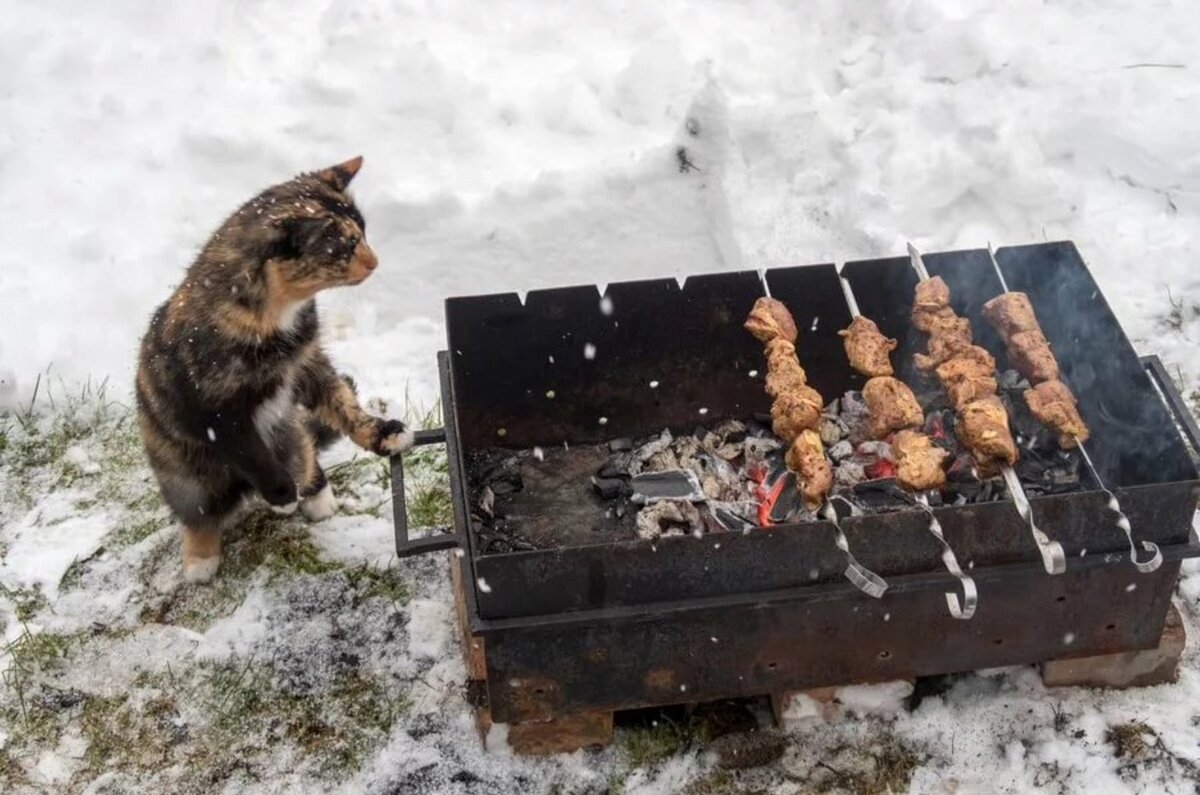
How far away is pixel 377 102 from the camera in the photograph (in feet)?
23.2

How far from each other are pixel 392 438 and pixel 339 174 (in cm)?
107

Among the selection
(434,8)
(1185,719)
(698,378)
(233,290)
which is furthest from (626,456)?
(434,8)

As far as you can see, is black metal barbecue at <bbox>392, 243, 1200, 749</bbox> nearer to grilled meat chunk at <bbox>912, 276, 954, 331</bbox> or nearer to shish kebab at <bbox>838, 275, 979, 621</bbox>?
shish kebab at <bbox>838, 275, 979, 621</bbox>

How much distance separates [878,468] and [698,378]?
2.83 ft

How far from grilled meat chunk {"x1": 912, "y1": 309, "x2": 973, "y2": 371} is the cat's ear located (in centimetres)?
233

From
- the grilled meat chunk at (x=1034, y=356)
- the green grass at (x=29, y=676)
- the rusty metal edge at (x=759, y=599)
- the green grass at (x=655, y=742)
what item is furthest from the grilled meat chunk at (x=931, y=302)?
the green grass at (x=29, y=676)

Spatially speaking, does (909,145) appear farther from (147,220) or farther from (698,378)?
(147,220)

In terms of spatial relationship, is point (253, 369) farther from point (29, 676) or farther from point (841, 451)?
point (841, 451)

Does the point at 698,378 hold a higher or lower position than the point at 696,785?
higher

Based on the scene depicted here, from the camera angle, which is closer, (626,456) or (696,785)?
(696,785)

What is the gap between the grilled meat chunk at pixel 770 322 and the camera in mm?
4781

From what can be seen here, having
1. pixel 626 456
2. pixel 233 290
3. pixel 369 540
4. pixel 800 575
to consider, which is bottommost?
pixel 369 540

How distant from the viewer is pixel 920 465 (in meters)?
4.34

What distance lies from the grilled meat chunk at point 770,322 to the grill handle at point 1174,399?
1.29 meters
